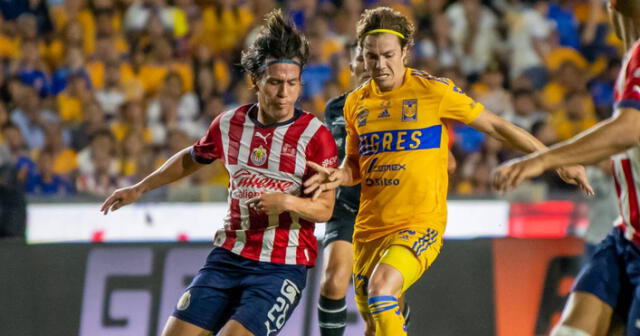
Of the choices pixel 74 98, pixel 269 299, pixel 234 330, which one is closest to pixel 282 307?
pixel 269 299

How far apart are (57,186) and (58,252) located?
2450 mm

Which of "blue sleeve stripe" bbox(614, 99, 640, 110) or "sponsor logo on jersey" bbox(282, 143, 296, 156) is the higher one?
"blue sleeve stripe" bbox(614, 99, 640, 110)

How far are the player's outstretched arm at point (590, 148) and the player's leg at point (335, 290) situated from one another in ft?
8.79

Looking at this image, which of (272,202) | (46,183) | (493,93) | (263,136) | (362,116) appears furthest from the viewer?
(493,93)

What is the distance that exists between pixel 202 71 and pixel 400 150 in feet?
20.8

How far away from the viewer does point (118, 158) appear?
381 inches

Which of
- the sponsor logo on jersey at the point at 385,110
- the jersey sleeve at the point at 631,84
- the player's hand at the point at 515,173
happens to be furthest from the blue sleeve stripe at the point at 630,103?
the sponsor logo on jersey at the point at 385,110

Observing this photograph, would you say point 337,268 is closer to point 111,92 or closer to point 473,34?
point 111,92

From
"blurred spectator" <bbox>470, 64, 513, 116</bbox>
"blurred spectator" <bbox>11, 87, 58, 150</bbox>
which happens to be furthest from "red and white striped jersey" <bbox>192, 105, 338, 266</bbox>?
"blurred spectator" <bbox>470, 64, 513, 116</bbox>

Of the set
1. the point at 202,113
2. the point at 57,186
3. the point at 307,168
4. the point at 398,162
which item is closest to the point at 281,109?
the point at 307,168

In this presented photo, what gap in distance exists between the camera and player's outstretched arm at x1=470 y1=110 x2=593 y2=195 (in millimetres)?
4730

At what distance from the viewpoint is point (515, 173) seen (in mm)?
3424

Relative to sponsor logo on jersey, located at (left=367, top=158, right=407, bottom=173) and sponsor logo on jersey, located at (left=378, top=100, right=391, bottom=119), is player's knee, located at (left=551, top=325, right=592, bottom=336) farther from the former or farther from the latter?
sponsor logo on jersey, located at (left=378, top=100, right=391, bottom=119)

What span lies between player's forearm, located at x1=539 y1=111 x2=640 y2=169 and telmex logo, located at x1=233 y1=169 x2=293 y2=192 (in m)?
1.80
